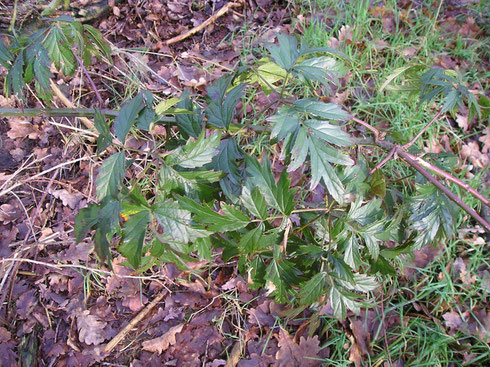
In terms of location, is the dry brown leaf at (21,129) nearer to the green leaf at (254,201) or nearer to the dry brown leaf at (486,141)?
the green leaf at (254,201)

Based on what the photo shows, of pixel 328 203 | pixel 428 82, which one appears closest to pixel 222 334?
pixel 328 203

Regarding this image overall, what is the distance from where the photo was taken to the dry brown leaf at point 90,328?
2.07 metres

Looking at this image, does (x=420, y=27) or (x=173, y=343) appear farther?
(x=420, y=27)

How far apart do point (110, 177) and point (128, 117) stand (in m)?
0.20

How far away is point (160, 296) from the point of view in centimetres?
221

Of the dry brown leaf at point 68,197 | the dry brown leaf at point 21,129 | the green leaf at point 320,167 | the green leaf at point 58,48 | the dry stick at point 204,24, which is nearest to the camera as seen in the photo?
the green leaf at point 320,167

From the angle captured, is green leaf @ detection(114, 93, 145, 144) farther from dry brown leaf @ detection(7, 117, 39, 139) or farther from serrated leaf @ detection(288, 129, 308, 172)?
dry brown leaf @ detection(7, 117, 39, 139)

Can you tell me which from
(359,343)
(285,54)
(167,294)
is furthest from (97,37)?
(359,343)

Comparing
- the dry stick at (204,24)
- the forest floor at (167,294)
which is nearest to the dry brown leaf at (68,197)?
the forest floor at (167,294)

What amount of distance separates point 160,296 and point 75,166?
1.06 meters

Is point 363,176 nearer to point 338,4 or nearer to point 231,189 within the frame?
point 231,189

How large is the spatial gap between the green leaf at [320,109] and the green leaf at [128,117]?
1.52ft

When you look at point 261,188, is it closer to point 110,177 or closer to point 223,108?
point 223,108

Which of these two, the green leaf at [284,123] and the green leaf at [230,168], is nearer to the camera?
the green leaf at [284,123]
